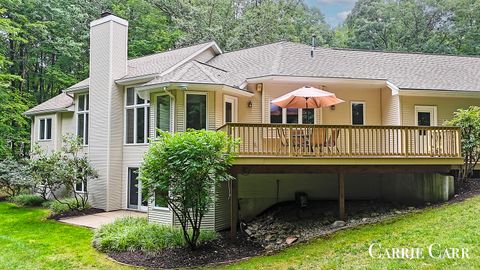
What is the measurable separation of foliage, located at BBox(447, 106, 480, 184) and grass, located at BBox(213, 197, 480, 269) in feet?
6.10

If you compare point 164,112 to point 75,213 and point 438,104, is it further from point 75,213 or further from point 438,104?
point 438,104

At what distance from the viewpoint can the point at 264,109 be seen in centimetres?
1193

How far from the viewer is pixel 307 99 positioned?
420 inches

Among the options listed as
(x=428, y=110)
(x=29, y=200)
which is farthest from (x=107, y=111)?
(x=428, y=110)

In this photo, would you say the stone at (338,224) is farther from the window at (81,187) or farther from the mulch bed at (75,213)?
the window at (81,187)

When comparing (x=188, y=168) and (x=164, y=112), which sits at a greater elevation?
(x=164, y=112)

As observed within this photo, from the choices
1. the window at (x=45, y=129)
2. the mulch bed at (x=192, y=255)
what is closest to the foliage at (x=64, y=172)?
the window at (x=45, y=129)

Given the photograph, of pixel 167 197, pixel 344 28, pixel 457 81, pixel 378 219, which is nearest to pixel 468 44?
pixel 344 28

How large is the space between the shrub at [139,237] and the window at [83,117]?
6917mm

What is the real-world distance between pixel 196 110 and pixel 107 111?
4.84 metres

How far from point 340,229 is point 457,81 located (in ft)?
27.6

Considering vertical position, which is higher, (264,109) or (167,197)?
(264,109)

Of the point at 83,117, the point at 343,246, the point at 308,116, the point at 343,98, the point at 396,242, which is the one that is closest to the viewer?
the point at 396,242

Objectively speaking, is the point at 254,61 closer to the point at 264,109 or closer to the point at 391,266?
the point at 264,109
